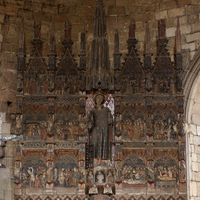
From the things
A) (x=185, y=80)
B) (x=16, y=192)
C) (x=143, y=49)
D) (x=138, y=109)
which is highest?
(x=143, y=49)

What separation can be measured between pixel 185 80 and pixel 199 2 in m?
1.84

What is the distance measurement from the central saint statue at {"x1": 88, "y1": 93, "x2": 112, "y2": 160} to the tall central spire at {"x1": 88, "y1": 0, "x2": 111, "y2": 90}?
0.94ft

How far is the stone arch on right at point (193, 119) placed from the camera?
9.40 metres

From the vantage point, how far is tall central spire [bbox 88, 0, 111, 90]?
940 cm

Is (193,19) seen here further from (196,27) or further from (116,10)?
(116,10)

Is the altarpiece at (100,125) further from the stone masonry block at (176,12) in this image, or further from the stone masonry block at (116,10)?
the stone masonry block at (116,10)

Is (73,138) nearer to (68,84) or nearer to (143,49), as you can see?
(68,84)

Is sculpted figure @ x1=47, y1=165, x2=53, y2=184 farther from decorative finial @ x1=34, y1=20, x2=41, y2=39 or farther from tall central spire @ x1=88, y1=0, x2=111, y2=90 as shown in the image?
decorative finial @ x1=34, y1=20, x2=41, y2=39

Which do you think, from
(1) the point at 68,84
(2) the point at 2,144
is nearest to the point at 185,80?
(1) the point at 68,84

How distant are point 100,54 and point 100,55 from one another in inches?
0.9

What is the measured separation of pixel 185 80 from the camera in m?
9.70

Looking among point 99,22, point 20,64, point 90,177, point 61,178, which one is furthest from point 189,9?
point 61,178

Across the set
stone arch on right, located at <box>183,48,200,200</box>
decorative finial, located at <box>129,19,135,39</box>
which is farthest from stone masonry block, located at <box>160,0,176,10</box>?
stone arch on right, located at <box>183,48,200,200</box>

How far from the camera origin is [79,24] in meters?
10.6
